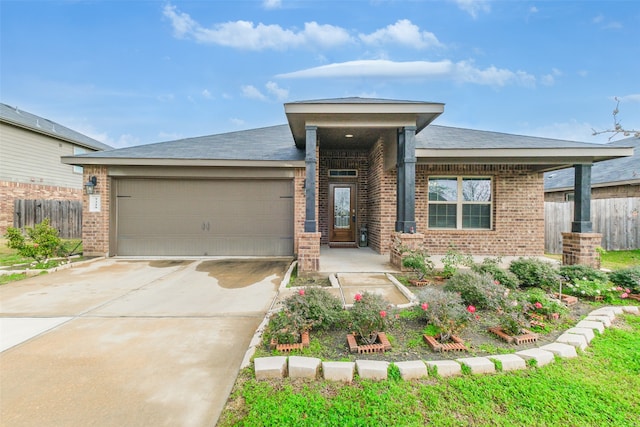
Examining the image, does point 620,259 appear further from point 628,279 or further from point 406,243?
point 406,243

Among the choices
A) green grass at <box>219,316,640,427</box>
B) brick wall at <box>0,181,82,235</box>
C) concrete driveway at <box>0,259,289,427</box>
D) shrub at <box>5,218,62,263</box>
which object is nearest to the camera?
green grass at <box>219,316,640,427</box>

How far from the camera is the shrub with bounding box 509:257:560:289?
4.34m

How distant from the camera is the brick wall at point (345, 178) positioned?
884 centimetres

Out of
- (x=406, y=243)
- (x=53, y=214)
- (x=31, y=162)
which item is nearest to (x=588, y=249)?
(x=406, y=243)

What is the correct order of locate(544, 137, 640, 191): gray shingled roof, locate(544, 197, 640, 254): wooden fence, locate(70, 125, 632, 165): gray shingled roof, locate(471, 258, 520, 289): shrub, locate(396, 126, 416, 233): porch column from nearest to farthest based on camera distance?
1. locate(471, 258, 520, 289): shrub
2. locate(396, 126, 416, 233): porch column
3. locate(70, 125, 632, 165): gray shingled roof
4. locate(544, 197, 640, 254): wooden fence
5. locate(544, 137, 640, 191): gray shingled roof

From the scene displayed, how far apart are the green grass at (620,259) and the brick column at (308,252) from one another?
6.52 m

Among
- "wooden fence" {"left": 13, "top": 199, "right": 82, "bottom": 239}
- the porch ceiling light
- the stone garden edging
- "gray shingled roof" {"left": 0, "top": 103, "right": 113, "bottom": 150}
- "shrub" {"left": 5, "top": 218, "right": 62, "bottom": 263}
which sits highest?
"gray shingled roof" {"left": 0, "top": 103, "right": 113, "bottom": 150}

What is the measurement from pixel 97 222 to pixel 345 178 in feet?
23.3

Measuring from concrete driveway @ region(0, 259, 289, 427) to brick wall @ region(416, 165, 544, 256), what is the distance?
17.7ft

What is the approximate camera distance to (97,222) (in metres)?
7.38

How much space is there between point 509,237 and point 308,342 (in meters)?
7.26

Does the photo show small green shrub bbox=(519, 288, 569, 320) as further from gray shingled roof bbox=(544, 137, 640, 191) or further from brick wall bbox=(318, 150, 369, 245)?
gray shingled roof bbox=(544, 137, 640, 191)

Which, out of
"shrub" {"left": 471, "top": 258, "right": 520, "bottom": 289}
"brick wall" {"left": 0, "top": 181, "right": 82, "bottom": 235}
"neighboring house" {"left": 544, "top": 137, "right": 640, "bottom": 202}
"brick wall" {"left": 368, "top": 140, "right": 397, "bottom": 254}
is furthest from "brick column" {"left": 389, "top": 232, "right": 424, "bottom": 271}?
"brick wall" {"left": 0, "top": 181, "right": 82, "bottom": 235}

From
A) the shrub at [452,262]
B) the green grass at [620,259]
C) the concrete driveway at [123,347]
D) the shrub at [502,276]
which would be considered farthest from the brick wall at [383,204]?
the green grass at [620,259]
